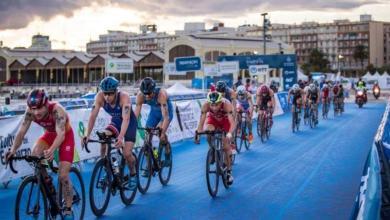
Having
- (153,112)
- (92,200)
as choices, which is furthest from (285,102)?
→ (92,200)

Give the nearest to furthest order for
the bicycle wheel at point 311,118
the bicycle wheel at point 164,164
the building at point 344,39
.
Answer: the bicycle wheel at point 164,164 → the bicycle wheel at point 311,118 → the building at point 344,39

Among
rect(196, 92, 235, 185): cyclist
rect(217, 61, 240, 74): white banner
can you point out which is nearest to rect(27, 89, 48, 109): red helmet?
rect(196, 92, 235, 185): cyclist

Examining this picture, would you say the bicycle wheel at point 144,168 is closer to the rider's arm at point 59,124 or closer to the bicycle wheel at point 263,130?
the rider's arm at point 59,124

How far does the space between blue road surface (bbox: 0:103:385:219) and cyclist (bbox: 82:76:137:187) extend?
0.85 m

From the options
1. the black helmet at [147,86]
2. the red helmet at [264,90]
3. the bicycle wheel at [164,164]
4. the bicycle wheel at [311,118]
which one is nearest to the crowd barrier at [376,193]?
the black helmet at [147,86]

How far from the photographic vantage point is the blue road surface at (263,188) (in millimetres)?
8734

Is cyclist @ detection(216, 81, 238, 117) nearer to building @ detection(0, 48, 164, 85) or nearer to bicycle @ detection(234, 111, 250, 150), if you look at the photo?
bicycle @ detection(234, 111, 250, 150)

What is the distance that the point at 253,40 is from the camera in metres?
109

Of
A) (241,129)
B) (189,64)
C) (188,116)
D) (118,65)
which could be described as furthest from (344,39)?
(241,129)

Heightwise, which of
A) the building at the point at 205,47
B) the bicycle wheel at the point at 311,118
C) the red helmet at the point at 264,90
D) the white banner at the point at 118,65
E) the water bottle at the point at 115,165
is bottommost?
the water bottle at the point at 115,165

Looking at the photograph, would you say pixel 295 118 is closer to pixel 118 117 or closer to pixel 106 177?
pixel 118 117

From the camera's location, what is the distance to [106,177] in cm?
831

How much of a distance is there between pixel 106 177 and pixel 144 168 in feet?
5.42

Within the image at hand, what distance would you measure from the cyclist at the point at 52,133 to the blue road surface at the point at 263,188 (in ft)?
4.79
